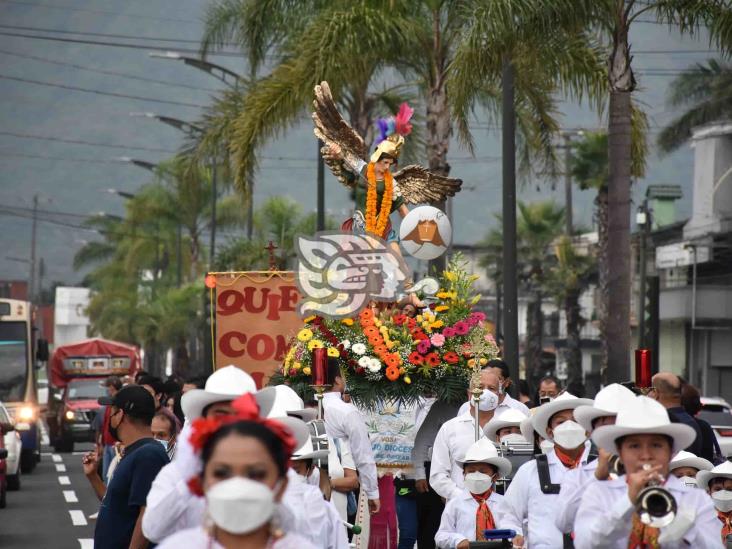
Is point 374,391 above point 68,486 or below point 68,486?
above

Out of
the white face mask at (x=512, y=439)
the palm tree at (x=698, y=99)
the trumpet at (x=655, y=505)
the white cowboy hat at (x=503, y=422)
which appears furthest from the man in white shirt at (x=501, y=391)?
the palm tree at (x=698, y=99)

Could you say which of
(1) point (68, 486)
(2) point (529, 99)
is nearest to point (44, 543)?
(1) point (68, 486)

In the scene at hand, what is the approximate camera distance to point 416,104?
Answer: 31.8 m

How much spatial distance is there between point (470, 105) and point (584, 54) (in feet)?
7.84

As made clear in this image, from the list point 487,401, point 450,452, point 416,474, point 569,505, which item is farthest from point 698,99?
point 569,505

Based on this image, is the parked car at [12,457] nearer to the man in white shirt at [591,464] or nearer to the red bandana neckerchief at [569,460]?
the red bandana neckerchief at [569,460]

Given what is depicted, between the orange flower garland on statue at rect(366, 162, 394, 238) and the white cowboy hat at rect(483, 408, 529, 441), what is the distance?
340 centimetres

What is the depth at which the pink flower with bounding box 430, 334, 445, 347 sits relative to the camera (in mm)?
13281

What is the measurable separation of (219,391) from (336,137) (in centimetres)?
889

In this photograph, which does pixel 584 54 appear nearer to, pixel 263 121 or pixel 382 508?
pixel 263 121

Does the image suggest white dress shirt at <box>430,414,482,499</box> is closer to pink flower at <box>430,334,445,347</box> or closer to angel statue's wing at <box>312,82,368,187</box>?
pink flower at <box>430,334,445,347</box>

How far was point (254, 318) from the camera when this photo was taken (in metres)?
16.2

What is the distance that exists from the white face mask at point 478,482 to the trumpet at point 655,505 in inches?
175

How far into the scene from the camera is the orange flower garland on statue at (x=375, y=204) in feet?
46.8
